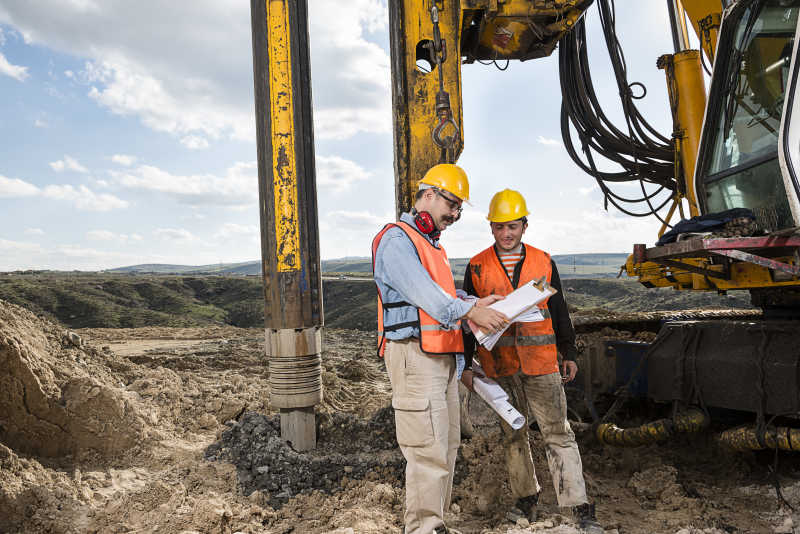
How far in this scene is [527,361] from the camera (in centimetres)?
334

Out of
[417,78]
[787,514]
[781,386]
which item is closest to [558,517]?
[787,514]

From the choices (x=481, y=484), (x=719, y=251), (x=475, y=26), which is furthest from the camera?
(x=475, y=26)

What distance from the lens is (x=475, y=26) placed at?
421cm

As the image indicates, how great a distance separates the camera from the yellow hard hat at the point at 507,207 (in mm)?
3459

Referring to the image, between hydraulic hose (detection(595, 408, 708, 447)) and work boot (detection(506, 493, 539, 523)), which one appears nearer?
work boot (detection(506, 493, 539, 523))

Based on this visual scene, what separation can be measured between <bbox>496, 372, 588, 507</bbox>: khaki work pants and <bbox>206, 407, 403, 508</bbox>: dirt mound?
82cm

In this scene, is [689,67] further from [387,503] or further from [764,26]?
[387,503]

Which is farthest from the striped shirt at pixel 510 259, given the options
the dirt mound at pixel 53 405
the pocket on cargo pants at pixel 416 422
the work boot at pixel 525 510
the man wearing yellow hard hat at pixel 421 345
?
the dirt mound at pixel 53 405

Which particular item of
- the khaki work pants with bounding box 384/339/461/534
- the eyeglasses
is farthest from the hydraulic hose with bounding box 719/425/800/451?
the eyeglasses

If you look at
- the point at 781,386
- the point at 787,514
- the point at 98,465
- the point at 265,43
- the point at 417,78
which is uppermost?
the point at 265,43

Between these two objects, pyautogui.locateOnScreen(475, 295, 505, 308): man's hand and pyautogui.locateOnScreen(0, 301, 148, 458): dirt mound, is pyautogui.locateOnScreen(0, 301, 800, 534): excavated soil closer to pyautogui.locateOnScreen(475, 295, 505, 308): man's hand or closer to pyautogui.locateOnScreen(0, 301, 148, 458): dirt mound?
pyautogui.locateOnScreen(0, 301, 148, 458): dirt mound

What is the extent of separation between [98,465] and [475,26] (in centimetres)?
412

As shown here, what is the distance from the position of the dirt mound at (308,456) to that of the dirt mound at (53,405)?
0.79 metres

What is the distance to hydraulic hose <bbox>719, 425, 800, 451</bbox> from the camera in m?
3.37
